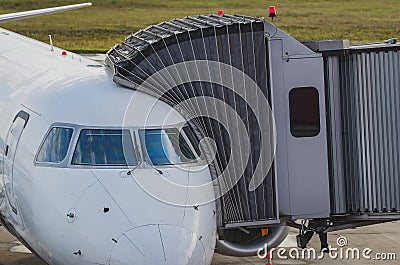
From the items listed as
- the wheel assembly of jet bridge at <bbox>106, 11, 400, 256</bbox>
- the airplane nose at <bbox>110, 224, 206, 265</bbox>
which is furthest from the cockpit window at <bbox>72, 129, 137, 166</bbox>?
the wheel assembly of jet bridge at <bbox>106, 11, 400, 256</bbox>

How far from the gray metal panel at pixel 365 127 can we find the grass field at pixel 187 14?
139 ft

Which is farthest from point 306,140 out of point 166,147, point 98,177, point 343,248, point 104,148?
point 343,248

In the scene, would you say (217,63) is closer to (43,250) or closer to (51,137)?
(51,137)

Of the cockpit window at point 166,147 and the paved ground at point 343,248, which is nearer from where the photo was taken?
the cockpit window at point 166,147

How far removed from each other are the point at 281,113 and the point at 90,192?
387 centimetres

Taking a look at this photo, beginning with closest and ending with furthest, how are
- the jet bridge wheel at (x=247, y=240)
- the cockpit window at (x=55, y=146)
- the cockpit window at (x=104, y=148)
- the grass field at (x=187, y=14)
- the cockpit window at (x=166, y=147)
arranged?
the cockpit window at (x=104, y=148)
the cockpit window at (x=166, y=147)
the cockpit window at (x=55, y=146)
the jet bridge wheel at (x=247, y=240)
the grass field at (x=187, y=14)

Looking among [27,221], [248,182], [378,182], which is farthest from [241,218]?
[27,221]

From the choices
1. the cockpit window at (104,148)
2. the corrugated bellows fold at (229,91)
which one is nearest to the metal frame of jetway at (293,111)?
the corrugated bellows fold at (229,91)

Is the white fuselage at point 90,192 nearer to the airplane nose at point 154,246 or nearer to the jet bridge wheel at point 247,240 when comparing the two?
the airplane nose at point 154,246

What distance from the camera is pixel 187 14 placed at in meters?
73.8

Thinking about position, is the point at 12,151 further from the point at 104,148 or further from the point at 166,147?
the point at 166,147

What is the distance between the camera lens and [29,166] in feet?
43.1

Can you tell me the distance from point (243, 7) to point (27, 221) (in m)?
64.3

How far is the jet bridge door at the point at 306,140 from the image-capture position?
14.8 meters
